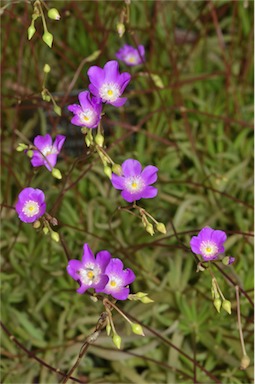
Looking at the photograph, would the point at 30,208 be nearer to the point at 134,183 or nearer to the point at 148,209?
the point at 134,183

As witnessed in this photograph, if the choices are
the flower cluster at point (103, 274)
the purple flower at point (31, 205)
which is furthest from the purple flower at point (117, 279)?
the purple flower at point (31, 205)

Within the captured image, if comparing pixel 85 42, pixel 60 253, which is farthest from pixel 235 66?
pixel 60 253

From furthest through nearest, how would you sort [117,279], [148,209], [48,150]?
[148,209]
[48,150]
[117,279]

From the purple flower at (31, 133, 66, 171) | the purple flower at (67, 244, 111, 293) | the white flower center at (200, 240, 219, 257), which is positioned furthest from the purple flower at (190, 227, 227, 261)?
the purple flower at (31, 133, 66, 171)

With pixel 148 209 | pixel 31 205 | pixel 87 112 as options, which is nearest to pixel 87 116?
pixel 87 112

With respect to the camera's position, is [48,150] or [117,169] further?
[48,150]

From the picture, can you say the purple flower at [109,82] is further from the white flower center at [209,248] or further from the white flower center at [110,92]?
the white flower center at [209,248]

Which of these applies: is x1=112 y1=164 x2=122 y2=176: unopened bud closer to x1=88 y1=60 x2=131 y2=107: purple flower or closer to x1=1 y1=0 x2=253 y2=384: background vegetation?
x1=88 y1=60 x2=131 y2=107: purple flower
